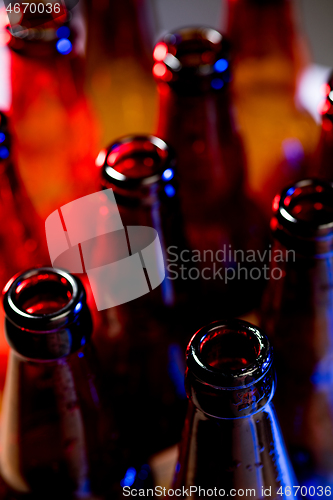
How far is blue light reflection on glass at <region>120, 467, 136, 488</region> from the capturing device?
438mm

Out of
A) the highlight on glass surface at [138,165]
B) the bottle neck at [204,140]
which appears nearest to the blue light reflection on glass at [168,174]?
the highlight on glass surface at [138,165]

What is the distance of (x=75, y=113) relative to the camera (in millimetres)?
586

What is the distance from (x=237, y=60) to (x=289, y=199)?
12.6 inches

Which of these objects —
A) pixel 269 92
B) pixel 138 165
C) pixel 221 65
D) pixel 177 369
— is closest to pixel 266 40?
pixel 269 92

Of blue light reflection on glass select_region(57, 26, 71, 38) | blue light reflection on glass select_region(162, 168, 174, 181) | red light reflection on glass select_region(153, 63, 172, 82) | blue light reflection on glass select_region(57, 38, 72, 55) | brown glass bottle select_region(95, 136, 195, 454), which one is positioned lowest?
brown glass bottle select_region(95, 136, 195, 454)

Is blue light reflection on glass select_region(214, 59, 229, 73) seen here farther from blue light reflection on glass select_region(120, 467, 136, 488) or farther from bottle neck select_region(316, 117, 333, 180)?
blue light reflection on glass select_region(120, 467, 136, 488)

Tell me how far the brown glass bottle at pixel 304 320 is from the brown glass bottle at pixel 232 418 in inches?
3.6

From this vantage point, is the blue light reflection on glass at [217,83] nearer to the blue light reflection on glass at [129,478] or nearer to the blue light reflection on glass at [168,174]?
the blue light reflection on glass at [168,174]

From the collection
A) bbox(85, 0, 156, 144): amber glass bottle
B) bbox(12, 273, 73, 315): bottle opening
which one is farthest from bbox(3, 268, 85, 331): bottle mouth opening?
bbox(85, 0, 156, 144): amber glass bottle

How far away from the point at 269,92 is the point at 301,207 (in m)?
0.30

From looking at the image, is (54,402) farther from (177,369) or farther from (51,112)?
(51,112)

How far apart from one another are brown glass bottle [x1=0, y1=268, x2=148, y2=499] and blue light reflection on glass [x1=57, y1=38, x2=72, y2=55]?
0.29 metres

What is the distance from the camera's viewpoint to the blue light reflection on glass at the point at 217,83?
48 centimetres

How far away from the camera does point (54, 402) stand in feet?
1.19
